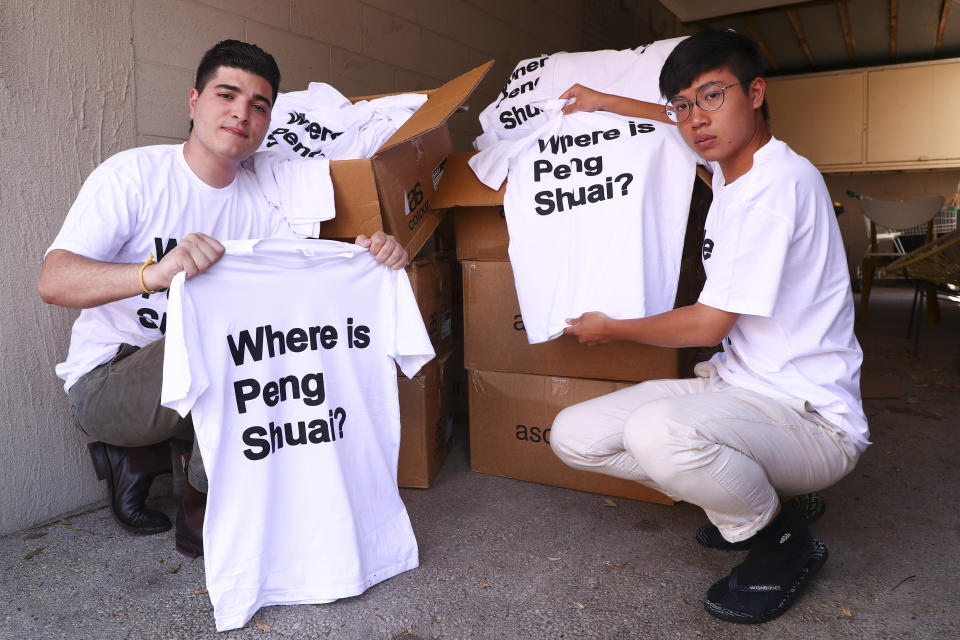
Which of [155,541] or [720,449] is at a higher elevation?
[720,449]

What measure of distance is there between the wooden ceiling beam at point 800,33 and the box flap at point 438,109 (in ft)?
16.4

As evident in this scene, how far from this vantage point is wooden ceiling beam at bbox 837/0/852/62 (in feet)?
19.1

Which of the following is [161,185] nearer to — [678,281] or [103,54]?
[103,54]

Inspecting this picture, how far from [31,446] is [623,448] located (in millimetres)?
1365

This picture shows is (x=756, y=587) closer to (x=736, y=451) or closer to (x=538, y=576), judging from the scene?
(x=736, y=451)

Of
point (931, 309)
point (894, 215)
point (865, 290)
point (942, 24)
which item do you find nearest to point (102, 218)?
point (931, 309)

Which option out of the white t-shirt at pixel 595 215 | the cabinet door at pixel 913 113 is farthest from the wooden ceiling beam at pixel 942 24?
the white t-shirt at pixel 595 215

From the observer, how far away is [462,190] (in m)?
1.85

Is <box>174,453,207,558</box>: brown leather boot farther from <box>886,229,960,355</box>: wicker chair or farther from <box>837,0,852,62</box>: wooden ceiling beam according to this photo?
<box>837,0,852,62</box>: wooden ceiling beam

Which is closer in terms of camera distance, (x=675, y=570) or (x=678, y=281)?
(x=675, y=570)

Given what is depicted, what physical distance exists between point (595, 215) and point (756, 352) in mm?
536

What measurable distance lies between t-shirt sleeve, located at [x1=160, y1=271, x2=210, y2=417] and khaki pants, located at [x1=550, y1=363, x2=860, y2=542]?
0.77m

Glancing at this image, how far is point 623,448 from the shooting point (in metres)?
1.38

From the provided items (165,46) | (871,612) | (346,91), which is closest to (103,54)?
(165,46)
